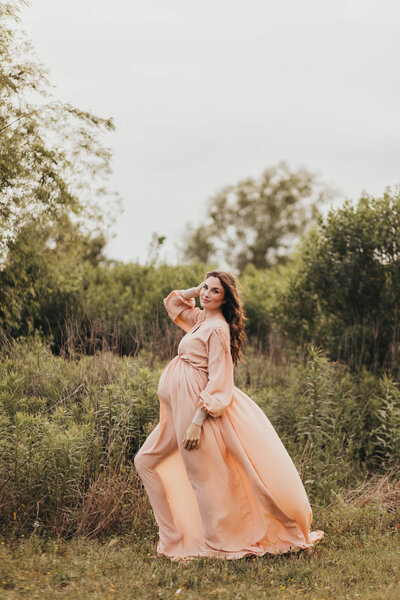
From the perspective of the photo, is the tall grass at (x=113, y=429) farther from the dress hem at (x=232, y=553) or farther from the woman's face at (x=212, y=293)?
the woman's face at (x=212, y=293)

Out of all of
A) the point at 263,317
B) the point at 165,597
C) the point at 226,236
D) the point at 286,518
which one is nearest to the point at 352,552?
the point at 286,518

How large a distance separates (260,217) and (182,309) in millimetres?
30358

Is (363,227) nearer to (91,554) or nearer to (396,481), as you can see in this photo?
(396,481)

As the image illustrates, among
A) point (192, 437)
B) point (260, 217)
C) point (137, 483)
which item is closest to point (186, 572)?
point (192, 437)

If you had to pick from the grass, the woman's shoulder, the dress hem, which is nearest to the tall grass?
the grass

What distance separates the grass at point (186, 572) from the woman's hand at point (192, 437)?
33.9 inches

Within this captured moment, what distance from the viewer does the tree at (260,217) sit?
3503 centimetres

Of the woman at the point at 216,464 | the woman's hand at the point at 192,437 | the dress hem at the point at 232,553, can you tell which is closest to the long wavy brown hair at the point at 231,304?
the woman at the point at 216,464

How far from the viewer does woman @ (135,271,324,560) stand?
4.88m

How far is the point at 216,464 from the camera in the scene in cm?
491

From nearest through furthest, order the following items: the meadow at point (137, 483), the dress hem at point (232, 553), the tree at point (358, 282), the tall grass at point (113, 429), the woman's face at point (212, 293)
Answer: the meadow at point (137, 483), the dress hem at point (232, 553), the woman's face at point (212, 293), the tall grass at point (113, 429), the tree at point (358, 282)

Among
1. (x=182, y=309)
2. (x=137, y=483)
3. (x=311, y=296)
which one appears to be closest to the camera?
(x=182, y=309)

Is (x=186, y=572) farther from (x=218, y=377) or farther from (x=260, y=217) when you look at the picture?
(x=260, y=217)

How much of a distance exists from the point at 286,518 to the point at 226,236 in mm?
31262
